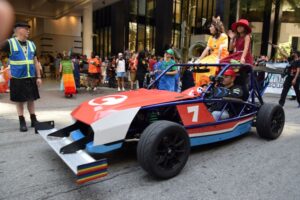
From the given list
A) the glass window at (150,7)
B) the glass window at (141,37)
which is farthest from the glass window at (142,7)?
the glass window at (141,37)

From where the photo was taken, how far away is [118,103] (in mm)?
3391

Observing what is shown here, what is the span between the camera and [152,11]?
27.5 metres

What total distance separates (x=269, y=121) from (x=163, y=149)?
7.15ft

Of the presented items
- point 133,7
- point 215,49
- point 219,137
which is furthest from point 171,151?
point 133,7

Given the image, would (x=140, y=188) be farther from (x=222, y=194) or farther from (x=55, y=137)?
(x=55, y=137)

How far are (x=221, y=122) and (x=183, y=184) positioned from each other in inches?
49.5

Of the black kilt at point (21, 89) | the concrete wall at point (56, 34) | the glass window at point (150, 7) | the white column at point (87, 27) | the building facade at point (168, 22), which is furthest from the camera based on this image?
the glass window at point (150, 7)

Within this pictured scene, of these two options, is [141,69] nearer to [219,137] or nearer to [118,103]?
[219,137]

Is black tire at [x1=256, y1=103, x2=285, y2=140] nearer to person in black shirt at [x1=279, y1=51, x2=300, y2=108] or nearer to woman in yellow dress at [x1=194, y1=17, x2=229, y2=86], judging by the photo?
woman in yellow dress at [x1=194, y1=17, x2=229, y2=86]

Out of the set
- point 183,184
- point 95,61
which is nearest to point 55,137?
point 183,184

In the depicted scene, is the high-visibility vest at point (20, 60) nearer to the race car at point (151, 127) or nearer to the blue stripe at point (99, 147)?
the race car at point (151, 127)

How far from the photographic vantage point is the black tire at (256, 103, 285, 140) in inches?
178

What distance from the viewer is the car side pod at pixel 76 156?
2.53 m

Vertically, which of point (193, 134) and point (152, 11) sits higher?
point (152, 11)
